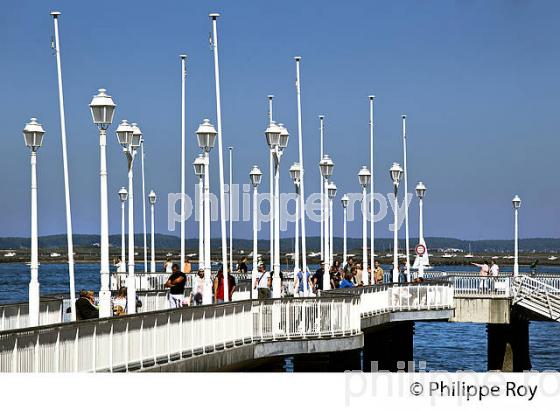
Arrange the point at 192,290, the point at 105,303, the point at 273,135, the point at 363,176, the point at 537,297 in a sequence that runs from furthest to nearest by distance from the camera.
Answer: the point at 537,297
the point at 363,176
the point at 192,290
the point at 273,135
the point at 105,303

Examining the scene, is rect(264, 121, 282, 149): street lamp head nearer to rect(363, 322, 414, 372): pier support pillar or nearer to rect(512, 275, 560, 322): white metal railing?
rect(363, 322, 414, 372): pier support pillar

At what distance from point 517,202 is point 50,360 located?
52.8m

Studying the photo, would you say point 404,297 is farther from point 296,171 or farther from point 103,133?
point 103,133

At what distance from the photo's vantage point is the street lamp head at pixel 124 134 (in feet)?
129

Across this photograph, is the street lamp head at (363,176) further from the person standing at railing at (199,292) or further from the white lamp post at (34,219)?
the white lamp post at (34,219)

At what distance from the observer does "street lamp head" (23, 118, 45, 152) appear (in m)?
35.3

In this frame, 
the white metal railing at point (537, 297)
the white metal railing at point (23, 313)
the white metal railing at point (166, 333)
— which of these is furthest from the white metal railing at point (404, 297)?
the white metal railing at point (23, 313)

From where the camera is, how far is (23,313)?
37531 mm

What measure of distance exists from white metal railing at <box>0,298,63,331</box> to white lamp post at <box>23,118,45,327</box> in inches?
84.4

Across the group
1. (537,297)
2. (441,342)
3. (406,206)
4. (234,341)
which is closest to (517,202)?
(406,206)

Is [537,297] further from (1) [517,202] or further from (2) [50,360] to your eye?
(2) [50,360]

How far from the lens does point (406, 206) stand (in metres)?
82.2

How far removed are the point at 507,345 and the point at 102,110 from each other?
35.4 metres

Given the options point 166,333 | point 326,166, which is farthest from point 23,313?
point 326,166
